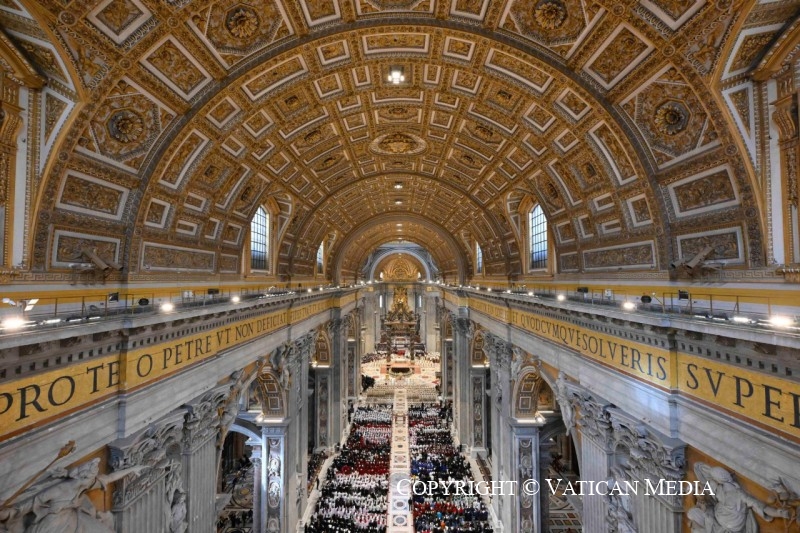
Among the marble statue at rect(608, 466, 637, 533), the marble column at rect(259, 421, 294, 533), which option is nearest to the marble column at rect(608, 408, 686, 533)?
the marble statue at rect(608, 466, 637, 533)

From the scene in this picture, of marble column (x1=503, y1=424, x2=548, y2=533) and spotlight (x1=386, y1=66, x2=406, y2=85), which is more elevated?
spotlight (x1=386, y1=66, x2=406, y2=85)

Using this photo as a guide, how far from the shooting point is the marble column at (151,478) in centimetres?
691

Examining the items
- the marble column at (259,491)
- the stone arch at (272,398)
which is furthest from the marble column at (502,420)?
the marble column at (259,491)

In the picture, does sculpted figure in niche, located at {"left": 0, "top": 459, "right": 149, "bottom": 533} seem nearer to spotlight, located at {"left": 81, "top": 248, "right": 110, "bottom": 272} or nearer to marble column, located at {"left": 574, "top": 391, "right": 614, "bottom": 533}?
spotlight, located at {"left": 81, "top": 248, "right": 110, "bottom": 272}

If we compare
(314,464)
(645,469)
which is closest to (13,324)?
(645,469)

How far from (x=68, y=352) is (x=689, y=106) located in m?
11.7

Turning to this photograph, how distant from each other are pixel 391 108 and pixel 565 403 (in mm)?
10972

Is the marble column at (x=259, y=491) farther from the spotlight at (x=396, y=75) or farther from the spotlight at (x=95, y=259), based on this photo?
the spotlight at (x=396, y=75)

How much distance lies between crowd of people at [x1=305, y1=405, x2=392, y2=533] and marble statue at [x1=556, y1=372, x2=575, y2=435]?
12.2 metres

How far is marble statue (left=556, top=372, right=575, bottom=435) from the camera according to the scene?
10874mm

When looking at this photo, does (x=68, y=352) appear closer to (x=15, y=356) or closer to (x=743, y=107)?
(x=15, y=356)

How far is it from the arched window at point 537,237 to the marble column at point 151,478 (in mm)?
14619

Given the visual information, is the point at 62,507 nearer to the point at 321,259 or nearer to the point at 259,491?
the point at 259,491

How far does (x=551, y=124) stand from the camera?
11.7 meters
